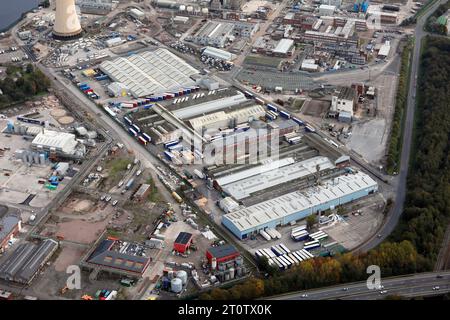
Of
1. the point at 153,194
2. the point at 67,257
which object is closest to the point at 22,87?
the point at 153,194

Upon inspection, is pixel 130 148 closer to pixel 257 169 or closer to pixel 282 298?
pixel 257 169

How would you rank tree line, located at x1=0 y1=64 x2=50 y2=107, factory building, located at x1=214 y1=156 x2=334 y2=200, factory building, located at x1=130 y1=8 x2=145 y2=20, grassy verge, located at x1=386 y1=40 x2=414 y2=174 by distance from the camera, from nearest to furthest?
factory building, located at x1=214 y1=156 x2=334 y2=200
grassy verge, located at x1=386 y1=40 x2=414 y2=174
tree line, located at x1=0 y1=64 x2=50 y2=107
factory building, located at x1=130 y1=8 x2=145 y2=20

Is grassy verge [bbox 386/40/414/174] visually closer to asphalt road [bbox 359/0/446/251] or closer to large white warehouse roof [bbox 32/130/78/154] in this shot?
asphalt road [bbox 359/0/446/251]

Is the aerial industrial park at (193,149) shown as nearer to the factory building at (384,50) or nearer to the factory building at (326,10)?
the factory building at (384,50)

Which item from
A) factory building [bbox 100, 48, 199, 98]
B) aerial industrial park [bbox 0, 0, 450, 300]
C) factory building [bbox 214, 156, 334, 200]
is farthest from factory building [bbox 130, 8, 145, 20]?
factory building [bbox 214, 156, 334, 200]

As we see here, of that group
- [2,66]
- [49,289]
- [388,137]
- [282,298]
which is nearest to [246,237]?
[282,298]

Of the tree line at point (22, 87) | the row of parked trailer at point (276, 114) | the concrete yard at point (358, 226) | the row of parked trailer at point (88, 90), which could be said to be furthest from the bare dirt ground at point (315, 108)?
the tree line at point (22, 87)

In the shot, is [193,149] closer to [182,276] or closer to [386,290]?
[182,276]
